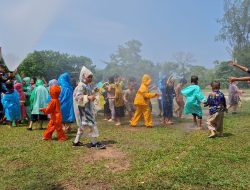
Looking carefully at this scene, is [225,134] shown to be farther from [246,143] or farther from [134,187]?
[134,187]

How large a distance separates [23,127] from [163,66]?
1468cm

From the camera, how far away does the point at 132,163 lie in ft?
24.1

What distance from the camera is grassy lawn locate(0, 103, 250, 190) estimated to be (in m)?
6.21

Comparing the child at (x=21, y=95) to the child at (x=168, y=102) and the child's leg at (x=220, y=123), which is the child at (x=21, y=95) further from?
the child's leg at (x=220, y=123)

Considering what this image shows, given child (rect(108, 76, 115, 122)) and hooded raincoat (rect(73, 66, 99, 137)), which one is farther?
child (rect(108, 76, 115, 122))

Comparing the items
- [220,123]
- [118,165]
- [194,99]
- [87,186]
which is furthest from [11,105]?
[87,186]

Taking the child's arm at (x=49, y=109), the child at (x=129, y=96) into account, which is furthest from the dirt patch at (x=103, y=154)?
the child at (x=129, y=96)

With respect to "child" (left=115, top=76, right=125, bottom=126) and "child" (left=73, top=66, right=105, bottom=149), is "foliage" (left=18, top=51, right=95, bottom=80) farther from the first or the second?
"child" (left=73, top=66, right=105, bottom=149)

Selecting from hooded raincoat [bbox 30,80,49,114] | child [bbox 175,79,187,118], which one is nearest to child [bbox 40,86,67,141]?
hooded raincoat [bbox 30,80,49,114]

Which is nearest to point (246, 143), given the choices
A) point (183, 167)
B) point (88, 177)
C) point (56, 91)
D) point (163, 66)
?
point (183, 167)

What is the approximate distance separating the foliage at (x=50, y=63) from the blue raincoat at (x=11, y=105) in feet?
64.4

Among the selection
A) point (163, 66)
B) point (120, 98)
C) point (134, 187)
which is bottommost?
point (134, 187)

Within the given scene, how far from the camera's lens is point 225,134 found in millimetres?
10273

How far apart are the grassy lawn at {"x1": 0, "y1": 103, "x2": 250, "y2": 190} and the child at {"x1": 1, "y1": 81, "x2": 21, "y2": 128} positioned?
9.48ft
